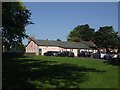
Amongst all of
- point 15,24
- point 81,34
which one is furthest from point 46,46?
point 15,24

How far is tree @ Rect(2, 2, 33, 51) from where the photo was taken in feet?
104

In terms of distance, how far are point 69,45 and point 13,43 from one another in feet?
213

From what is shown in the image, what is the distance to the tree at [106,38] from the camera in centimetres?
10944

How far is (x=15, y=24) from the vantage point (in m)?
33.6

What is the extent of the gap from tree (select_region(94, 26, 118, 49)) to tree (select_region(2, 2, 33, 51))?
244 ft

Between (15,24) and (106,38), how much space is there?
272 ft

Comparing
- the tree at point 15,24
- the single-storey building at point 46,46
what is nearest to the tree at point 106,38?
the single-storey building at point 46,46

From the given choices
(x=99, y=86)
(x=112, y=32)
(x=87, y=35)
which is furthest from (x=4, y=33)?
(x=87, y=35)

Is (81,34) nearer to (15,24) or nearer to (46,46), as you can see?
(46,46)

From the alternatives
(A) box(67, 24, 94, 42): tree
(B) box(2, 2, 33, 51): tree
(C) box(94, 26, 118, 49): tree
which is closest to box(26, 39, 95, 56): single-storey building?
(C) box(94, 26, 118, 49): tree

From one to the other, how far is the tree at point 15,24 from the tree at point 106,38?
244 feet

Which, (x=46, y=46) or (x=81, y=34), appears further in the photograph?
(x=81, y=34)

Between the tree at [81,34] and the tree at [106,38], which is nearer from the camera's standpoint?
the tree at [106,38]

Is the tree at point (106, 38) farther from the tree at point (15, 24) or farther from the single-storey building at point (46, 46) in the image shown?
the tree at point (15, 24)
